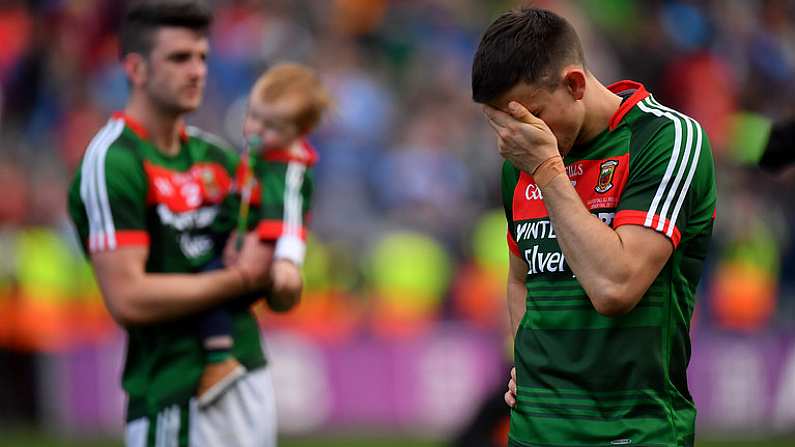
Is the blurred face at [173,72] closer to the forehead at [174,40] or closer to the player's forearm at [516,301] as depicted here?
the forehead at [174,40]

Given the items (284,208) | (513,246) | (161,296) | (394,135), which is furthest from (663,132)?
(394,135)

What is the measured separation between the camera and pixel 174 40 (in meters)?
5.30

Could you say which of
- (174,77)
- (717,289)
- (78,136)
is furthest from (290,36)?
(174,77)

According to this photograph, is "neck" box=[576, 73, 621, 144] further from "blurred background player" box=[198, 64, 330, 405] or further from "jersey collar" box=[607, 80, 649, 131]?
"blurred background player" box=[198, 64, 330, 405]

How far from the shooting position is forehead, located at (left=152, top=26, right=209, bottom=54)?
207 inches

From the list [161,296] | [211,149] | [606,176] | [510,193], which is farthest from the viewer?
[211,149]

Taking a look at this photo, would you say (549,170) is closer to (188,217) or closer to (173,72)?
(188,217)

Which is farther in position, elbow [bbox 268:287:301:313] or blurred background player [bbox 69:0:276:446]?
elbow [bbox 268:287:301:313]

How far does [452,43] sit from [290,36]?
2095 millimetres

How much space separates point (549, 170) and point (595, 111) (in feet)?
0.95

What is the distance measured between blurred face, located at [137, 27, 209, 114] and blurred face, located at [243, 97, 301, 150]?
258 millimetres

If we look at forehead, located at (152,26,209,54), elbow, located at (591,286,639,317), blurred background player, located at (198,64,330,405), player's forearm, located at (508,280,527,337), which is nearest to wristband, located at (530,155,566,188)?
elbow, located at (591,286,639,317)

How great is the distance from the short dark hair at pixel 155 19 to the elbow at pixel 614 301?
2.46 m

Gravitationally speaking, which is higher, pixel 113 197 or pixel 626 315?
pixel 113 197
